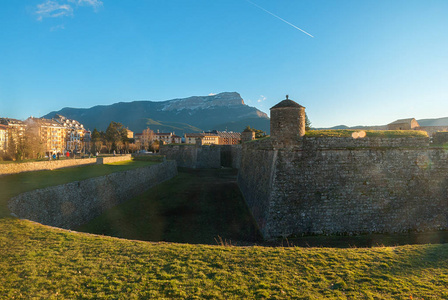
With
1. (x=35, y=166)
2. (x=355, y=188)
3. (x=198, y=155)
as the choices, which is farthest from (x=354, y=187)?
(x=198, y=155)

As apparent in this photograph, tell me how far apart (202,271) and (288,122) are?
36.0ft

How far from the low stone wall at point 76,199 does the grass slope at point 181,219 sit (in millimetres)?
906

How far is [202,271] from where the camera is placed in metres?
7.23

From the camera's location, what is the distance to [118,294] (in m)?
Result: 5.94

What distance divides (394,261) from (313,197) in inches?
266

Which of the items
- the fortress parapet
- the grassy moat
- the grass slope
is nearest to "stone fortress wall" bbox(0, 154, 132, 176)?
the grass slope

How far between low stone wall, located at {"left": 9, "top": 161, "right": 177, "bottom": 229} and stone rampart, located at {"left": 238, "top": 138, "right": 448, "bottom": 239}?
13.5m

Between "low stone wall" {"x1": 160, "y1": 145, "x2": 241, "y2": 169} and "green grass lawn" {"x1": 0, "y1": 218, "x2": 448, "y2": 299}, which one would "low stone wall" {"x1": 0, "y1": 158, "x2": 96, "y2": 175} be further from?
"low stone wall" {"x1": 160, "y1": 145, "x2": 241, "y2": 169}

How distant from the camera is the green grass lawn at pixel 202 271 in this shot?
613cm

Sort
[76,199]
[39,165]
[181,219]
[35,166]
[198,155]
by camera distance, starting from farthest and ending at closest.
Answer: [198,155] < [39,165] < [35,166] < [181,219] < [76,199]

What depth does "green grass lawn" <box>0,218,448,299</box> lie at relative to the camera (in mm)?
6133

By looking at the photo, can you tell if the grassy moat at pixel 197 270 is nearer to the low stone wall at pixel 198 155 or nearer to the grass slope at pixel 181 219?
the grass slope at pixel 181 219

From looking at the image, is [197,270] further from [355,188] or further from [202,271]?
[355,188]

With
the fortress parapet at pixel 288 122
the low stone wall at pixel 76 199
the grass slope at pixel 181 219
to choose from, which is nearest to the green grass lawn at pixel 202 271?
the low stone wall at pixel 76 199
